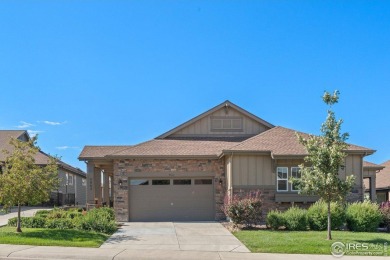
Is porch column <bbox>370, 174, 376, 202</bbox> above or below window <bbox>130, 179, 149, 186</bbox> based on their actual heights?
below

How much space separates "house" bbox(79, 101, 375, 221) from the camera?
2206 centimetres

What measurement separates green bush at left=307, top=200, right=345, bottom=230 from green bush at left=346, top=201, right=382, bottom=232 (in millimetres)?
364

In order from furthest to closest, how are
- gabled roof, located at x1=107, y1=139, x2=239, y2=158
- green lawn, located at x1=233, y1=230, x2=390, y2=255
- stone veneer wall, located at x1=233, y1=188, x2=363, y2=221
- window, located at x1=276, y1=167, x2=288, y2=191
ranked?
1. gabled roof, located at x1=107, y1=139, x2=239, y2=158
2. window, located at x1=276, y1=167, x2=288, y2=191
3. stone veneer wall, located at x1=233, y1=188, x2=363, y2=221
4. green lawn, located at x1=233, y1=230, x2=390, y2=255

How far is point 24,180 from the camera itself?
17.0 metres

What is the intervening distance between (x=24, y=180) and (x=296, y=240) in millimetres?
10125

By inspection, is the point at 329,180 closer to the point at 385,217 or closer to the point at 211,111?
the point at 385,217

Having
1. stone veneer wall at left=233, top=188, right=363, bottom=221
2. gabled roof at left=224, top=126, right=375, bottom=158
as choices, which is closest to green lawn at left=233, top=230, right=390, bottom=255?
stone veneer wall at left=233, top=188, right=363, bottom=221

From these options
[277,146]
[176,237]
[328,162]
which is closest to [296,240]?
[328,162]

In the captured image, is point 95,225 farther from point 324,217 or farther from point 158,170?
point 324,217

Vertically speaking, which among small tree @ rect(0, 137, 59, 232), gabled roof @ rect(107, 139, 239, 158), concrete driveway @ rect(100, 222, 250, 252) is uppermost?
gabled roof @ rect(107, 139, 239, 158)

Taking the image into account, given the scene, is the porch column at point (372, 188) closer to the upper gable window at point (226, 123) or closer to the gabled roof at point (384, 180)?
the gabled roof at point (384, 180)

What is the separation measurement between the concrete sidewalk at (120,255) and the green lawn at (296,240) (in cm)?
64

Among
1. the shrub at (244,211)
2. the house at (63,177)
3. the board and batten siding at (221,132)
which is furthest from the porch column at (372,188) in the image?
the house at (63,177)

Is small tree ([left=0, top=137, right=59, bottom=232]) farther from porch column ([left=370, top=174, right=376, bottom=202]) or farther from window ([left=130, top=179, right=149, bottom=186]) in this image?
porch column ([left=370, top=174, right=376, bottom=202])
